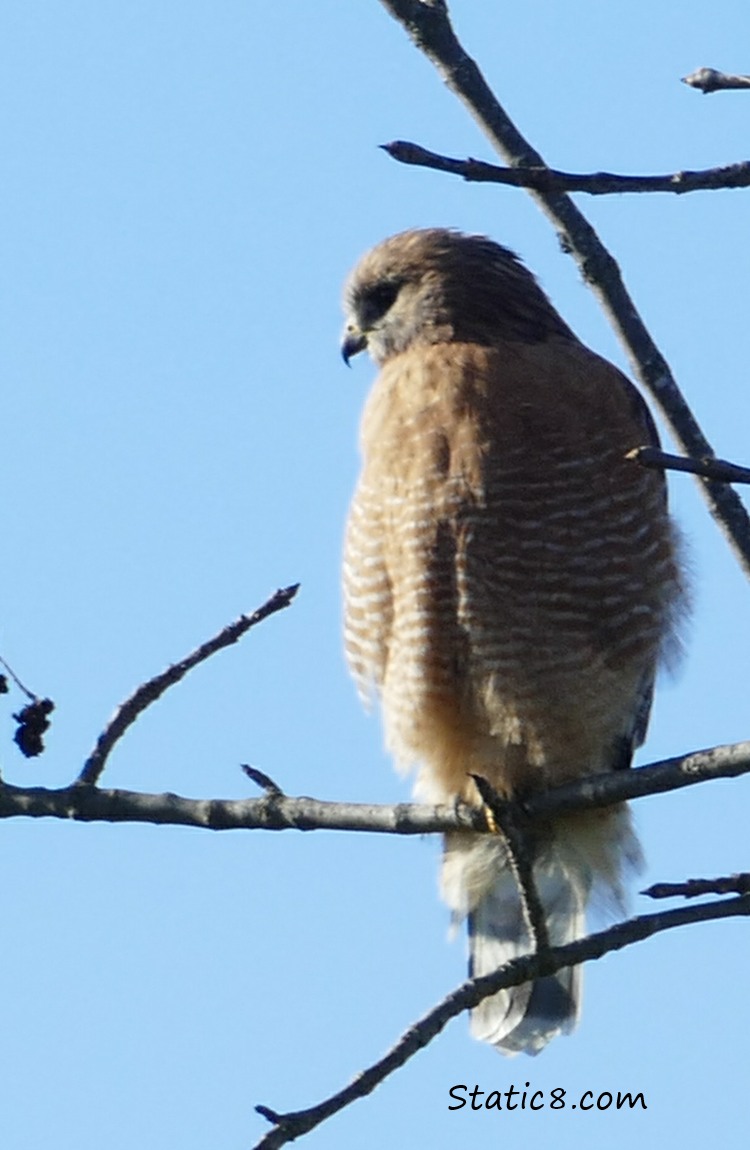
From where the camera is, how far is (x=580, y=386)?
19.0 feet

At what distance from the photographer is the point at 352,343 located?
675 centimetres

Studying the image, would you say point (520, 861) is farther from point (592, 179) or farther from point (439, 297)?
point (439, 297)

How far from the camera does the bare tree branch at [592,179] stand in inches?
103

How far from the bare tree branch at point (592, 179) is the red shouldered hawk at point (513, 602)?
8.76 feet

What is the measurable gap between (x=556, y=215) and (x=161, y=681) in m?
1.65

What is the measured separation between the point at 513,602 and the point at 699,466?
270 cm

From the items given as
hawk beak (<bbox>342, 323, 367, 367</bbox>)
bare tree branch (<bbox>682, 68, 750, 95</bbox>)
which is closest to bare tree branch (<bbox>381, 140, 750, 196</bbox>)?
bare tree branch (<bbox>682, 68, 750, 95</bbox>)

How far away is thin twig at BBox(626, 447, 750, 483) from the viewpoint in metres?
2.69

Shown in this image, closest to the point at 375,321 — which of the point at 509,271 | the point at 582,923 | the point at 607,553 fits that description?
the point at 509,271

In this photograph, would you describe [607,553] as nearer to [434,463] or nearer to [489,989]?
[434,463]

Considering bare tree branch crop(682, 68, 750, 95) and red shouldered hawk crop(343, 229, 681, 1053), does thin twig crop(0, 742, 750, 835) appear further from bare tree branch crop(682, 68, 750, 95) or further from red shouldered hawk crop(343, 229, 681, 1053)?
bare tree branch crop(682, 68, 750, 95)

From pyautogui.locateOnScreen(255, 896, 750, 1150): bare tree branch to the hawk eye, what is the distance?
337 cm

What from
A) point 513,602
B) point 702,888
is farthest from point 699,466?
point 513,602

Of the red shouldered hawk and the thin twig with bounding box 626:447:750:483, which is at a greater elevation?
the red shouldered hawk
